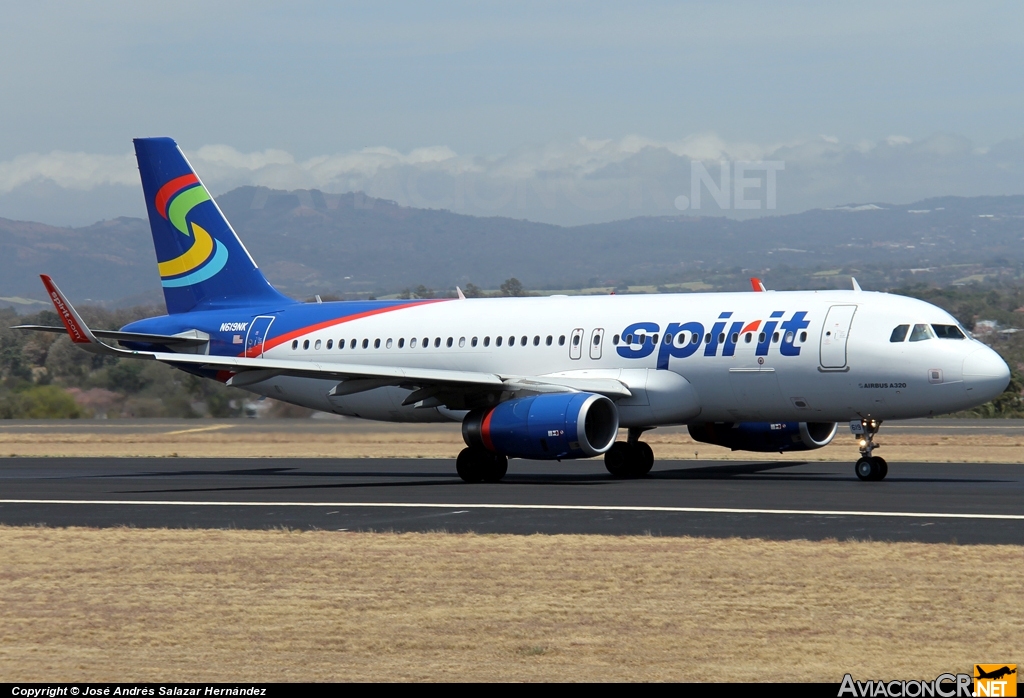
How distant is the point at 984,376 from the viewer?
1008 inches

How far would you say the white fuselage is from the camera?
26156mm

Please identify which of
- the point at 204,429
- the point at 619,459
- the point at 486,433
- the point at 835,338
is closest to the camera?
the point at 835,338

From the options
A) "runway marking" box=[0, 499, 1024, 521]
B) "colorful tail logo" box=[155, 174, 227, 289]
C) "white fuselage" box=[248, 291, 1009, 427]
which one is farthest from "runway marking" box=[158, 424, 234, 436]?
"runway marking" box=[0, 499, 1024, 521]

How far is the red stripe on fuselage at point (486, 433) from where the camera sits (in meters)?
27.2

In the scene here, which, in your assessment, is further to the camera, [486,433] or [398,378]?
[398,378]

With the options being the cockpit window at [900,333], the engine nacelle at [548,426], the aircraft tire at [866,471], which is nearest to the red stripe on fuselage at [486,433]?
the engine nacelle at [548,426]

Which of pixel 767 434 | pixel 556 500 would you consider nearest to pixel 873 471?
pixel 767 434

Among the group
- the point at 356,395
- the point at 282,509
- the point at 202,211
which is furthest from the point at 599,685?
the point at 202,211

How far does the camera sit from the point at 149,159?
35625mm

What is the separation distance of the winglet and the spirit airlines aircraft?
0.15 ft

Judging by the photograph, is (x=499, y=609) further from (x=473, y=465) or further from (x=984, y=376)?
(x=984, y=376)

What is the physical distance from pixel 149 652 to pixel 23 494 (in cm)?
1639

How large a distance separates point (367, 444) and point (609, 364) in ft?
52.6

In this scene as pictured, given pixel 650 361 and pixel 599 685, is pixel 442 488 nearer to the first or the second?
pixel 650 361
